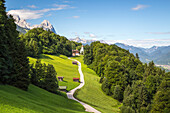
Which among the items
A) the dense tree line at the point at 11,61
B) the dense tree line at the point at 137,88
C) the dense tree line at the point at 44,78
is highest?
the dense tree line at the point at 11,61

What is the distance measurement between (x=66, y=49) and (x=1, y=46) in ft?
431

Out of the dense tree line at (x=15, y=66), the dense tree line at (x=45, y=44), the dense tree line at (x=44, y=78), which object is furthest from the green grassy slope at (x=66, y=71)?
the dense tree line at (x=15, y=66)

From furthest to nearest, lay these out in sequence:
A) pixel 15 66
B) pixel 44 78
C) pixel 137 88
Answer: pixel 137 88, pixel 44 78, pixel 15 66

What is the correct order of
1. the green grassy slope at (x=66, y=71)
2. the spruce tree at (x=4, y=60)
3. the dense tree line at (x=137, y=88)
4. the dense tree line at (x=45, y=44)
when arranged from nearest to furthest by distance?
1. the spruce tree at (x=4, y=60)
2. the dense tree line at (x=137, y=88)
3. the green grassy slope at (x=66, y=71)
4. the dense tree line at (x=45, y=44)

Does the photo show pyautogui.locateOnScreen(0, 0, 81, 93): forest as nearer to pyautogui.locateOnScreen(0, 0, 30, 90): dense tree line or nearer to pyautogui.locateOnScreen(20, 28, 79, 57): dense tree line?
pyautogui.locateOnScreen(0, 0, 30, 90): dense tree line

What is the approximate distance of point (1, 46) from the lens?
3012 cm

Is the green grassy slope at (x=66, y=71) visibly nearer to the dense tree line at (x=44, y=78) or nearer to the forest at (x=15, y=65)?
the dense tree line at (x=44, y=78)

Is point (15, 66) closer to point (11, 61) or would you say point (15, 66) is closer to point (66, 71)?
point (11, 61)

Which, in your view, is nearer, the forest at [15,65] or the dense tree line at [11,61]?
the dense tree line at [11,61]

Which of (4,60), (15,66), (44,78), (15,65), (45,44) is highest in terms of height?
(45,44)

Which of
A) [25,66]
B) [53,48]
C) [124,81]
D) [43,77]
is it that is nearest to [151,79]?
[124,81]

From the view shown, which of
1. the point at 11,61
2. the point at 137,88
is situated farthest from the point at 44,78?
the point at 137,88

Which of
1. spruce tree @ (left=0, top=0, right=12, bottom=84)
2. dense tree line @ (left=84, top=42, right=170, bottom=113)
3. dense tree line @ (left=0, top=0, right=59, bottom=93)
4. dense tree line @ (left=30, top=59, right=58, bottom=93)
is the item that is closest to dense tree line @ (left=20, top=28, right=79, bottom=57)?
dense tree line @ (left=84, top=42, right=170, bottom=113)

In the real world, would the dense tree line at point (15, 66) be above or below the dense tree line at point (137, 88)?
above
